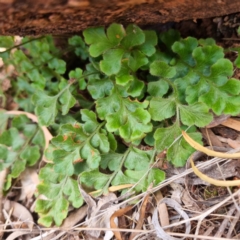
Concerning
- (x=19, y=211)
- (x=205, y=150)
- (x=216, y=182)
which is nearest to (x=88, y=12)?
(x=205, y=150)

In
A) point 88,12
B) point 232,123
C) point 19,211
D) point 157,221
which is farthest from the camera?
point 19,211

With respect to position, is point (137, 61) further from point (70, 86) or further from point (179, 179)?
point (179, 179)

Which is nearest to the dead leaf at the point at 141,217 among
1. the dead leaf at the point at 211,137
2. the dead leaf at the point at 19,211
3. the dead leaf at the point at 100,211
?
the dead leaf at the point at 100,211

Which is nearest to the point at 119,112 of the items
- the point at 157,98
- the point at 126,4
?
the point at 157,98

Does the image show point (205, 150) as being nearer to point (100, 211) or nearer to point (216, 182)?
point (216, 182)

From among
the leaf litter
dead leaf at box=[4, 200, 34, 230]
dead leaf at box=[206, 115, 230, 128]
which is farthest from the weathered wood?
dead leaf at box=[4, 200, 34, 230]

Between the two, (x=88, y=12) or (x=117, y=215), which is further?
(x=117, y=215)

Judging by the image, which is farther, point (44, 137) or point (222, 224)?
point (44, 137)

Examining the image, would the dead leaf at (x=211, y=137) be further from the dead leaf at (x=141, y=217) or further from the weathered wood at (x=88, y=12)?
the weathered wood at (x=88, y=12)

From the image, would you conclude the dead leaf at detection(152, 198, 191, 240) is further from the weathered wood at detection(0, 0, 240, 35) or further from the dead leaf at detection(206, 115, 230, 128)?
the weathered wood at detection(0, 0, 240, 35)
